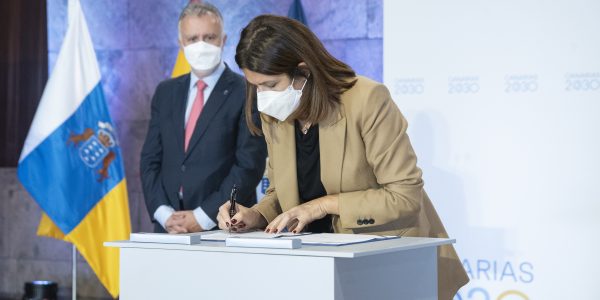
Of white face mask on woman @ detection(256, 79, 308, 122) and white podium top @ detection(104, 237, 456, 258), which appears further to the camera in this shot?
white face mask on woman @ detection(256, 79, 308, 122)

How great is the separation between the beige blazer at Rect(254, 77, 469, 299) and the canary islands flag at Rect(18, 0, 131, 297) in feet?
9.00

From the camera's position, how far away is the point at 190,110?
414 centimetres

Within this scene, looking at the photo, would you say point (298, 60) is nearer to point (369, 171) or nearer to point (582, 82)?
point (369, 171)

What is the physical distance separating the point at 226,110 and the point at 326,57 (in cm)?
145

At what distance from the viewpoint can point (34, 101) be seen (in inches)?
252

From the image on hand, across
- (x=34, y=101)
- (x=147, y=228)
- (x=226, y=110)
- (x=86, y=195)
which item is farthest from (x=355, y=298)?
(x=34, y=101)

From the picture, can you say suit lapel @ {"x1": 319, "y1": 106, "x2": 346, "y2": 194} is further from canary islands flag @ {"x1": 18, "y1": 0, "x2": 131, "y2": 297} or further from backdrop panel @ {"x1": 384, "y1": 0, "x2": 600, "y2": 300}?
canary islands flag @ {"x1": 18, "y1": 0, "x2": 131, "y2": 297}

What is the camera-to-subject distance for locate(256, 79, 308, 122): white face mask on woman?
2.60 m

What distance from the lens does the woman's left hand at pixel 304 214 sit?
246 centimetres

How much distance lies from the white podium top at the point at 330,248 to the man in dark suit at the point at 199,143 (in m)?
1.49

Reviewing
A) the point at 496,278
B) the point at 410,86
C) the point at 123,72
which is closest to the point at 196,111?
the point at 410,86

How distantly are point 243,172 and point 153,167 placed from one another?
20.1 inches

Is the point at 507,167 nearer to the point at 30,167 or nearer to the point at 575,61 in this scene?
the point at 575,61

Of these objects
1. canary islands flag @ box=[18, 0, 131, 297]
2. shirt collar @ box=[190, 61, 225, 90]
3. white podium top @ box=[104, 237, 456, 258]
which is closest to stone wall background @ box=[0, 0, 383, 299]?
canary islands flag @ box=[18, 0, 131, 297]
